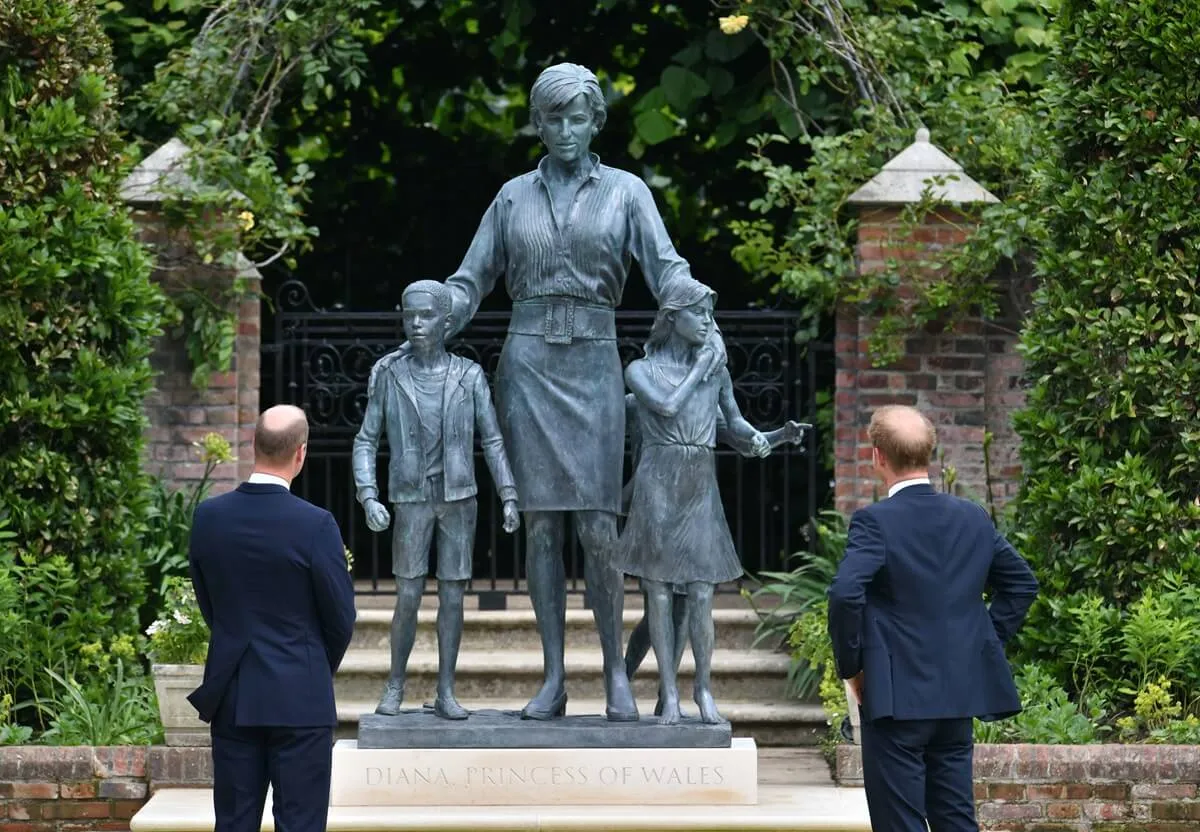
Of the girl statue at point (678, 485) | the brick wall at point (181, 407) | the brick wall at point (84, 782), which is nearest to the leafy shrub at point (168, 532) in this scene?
the brick wall at point (181, 407)

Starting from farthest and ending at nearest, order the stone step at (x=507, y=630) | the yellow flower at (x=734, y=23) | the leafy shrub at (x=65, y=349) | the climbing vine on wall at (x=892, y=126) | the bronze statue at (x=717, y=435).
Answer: the yellow flower at (x=734, y=23) → the climbing vine on wall at (x=892, y=126) → the stone step at (x=507, y=630) → the leafy shrub at (x=65, y=349) → the bronze statue at (x=717, y=435)

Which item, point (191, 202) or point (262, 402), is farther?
point (262, 402)

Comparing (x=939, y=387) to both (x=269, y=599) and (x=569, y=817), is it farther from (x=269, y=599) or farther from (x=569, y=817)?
(x=269, y=599)

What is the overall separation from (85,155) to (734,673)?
3602 millimetres

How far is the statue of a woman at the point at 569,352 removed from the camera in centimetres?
661

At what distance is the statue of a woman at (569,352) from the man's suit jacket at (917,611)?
1.90 m

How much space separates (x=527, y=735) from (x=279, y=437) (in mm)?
1983

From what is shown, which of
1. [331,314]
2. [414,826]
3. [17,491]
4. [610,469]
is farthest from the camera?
[331,314]

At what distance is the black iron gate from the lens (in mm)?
9242

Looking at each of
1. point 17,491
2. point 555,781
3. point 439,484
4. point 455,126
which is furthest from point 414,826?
point 455,126

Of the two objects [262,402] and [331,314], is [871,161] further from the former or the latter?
[262,402]

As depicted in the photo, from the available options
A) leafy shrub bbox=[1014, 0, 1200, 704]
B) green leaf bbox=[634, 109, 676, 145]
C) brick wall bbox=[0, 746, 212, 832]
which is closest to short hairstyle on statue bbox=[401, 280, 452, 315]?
brick wall bbox=[0, 746, 212, 832]

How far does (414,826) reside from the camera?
627 cm

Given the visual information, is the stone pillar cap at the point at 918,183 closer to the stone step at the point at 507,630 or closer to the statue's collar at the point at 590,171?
the stone step at the point at 507,630
